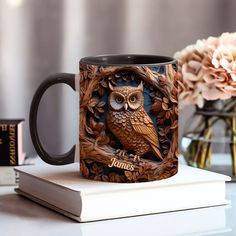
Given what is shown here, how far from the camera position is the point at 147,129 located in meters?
0.99

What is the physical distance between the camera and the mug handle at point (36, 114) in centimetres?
105

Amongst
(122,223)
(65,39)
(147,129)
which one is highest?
(65,39)

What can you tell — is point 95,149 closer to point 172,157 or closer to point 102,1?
point 172,157

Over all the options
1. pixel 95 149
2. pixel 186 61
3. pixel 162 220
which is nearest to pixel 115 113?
pixel 95 149

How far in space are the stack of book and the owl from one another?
0.90 ft

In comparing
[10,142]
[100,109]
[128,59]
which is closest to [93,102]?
[100,109]

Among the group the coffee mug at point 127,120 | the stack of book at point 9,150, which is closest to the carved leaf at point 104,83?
the coffee mug at point 127,120

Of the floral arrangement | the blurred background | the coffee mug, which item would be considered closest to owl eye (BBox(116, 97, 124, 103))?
the coffee mug

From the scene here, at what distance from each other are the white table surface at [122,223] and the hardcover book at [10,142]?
168 mm

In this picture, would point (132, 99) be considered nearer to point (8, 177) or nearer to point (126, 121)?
point (126, 121)

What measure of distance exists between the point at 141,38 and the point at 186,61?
27cm

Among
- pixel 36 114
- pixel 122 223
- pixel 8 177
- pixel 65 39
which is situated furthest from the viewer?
pixel 65 39

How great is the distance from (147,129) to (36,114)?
0.18 m

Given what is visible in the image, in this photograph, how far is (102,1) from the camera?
1479 millimetres
